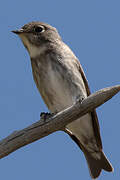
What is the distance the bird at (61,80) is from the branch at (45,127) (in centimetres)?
75

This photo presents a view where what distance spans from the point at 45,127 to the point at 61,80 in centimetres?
133

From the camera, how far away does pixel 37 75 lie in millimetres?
8227

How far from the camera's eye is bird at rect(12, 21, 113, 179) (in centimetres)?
795

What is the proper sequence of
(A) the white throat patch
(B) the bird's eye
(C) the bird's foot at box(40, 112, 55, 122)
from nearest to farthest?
(C) the bird's foot at box(40, 112, 55, 122), (A) the white throat patch, (B) the bird's eye

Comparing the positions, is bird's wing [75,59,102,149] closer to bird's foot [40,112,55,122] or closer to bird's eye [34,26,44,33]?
bird's eye [34,26,44,33]

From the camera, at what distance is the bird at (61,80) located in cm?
795


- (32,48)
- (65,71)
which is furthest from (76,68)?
(32,48)

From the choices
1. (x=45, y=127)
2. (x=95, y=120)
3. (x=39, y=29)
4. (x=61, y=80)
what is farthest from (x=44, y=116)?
(x=39, y=29)

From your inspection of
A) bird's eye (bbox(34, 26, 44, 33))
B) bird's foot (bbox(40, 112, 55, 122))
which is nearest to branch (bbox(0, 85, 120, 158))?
bird's foot (bbox(40, 112, 55, 122))

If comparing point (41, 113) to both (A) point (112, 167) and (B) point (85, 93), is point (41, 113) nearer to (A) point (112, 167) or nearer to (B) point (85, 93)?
(B) point (85, 93)

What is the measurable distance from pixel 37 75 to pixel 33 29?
0.93m

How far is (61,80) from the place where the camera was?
25.9ft

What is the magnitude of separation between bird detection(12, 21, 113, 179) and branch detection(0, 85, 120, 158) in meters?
0.75

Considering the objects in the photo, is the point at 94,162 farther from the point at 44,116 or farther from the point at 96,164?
the point at 44,116
